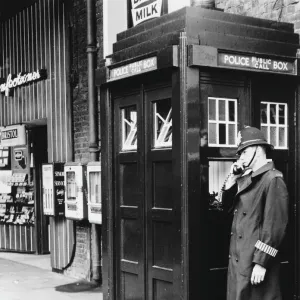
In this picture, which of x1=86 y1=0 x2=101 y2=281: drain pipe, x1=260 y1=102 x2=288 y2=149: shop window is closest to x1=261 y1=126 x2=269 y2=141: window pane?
x1=260 y1=102 x2=288 y2=149: shop window

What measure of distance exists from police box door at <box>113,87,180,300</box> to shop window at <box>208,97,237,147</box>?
0.43 metres

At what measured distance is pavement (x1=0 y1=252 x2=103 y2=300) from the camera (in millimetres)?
8594

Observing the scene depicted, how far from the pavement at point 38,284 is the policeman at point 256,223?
3874mm

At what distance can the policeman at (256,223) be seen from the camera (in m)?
4.77

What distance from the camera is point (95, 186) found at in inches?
347

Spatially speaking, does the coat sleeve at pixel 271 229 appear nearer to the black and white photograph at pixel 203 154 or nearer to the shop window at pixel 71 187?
the black and white photograph at pixel 203 154

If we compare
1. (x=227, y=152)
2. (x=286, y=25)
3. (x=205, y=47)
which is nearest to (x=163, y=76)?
(x=205, y=47)

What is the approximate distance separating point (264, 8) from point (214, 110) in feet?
5.56

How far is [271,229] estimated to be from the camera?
475 cm

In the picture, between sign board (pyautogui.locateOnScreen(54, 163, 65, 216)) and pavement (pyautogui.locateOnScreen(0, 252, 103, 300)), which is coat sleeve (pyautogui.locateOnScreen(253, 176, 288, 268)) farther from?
sign board (pyautogui.locateOnScreen(54, 163, 65, 216))

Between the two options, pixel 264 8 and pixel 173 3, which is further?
pixel 173 3

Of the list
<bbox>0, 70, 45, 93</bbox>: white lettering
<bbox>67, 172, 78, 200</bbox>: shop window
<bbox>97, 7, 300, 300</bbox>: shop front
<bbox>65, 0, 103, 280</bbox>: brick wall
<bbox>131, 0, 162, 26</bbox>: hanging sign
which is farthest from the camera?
<bbox>0, 70, 45, 93</bbox>: white lettering

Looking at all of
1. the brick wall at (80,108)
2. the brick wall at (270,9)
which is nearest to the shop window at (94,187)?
the brick wall at (80,108)

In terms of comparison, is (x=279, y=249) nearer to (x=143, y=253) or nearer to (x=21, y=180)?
(x=143, y=253)
